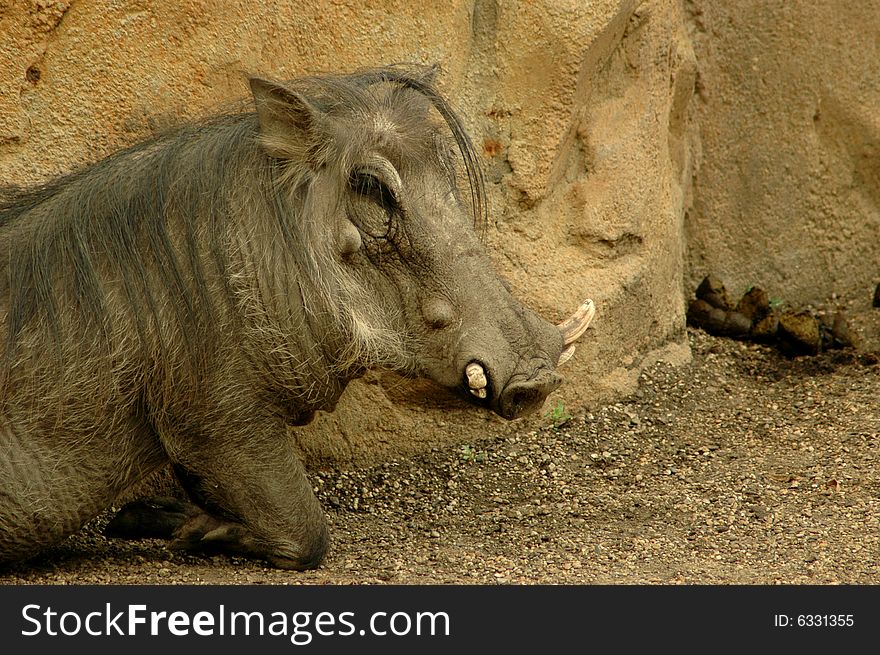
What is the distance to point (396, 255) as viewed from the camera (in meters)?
3.25

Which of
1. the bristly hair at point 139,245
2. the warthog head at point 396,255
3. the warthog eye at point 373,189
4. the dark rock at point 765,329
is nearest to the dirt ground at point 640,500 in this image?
the dark rock at point 765,329

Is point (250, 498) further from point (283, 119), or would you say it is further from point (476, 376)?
point (283, 119)

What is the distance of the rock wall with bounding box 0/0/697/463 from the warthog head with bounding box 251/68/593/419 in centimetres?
74

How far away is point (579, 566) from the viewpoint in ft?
11.1

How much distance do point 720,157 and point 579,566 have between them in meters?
2.47

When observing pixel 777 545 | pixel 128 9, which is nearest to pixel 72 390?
pixel 128 9

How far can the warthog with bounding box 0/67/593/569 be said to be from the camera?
3.17m

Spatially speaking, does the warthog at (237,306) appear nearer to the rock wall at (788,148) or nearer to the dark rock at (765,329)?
the dark rock at (765,329)

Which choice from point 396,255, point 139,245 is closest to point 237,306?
point 139,245

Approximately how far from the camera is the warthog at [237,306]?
3.17m

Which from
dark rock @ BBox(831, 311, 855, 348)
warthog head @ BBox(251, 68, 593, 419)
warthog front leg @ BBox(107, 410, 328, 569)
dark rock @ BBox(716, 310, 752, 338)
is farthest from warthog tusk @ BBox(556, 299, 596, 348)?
dark rock @ BBox(831, 311, 855, 348)

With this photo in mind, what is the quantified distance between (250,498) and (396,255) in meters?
0.74

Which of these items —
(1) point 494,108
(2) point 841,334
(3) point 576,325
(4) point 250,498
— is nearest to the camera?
(4) point 250,498

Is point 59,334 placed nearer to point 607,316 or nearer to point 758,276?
point 607,316
